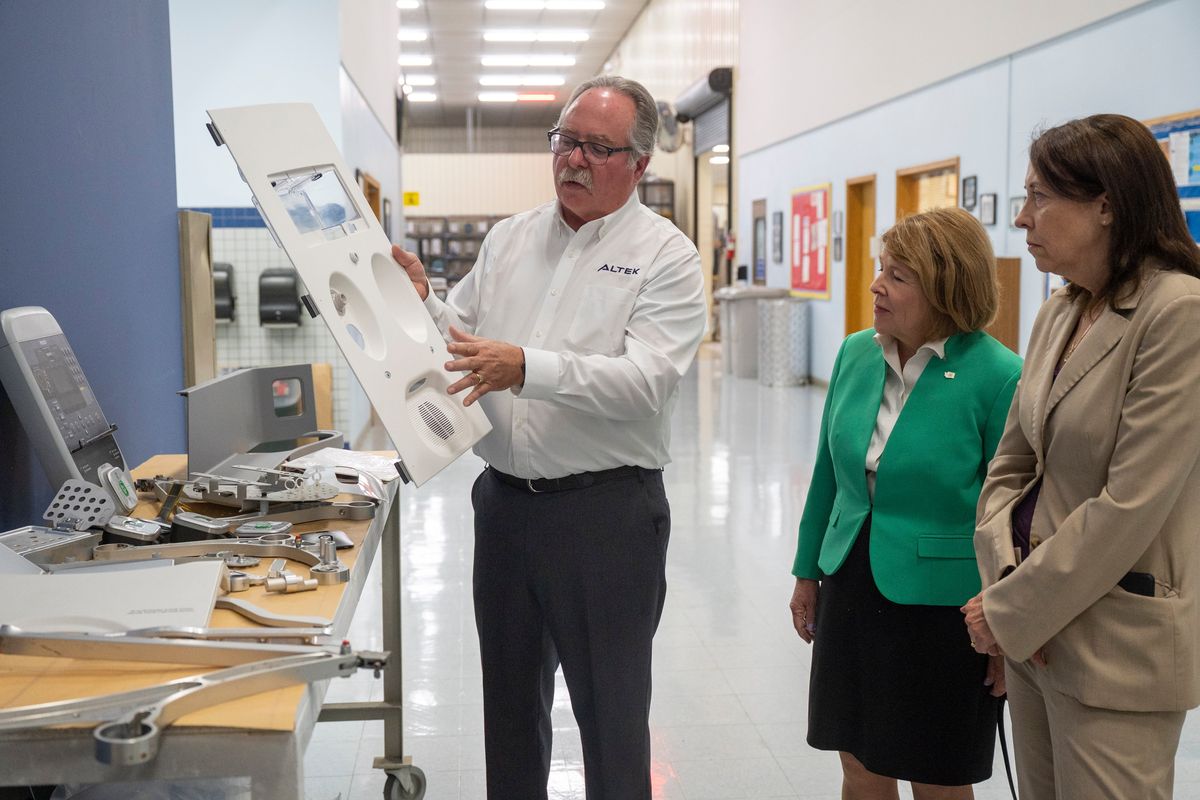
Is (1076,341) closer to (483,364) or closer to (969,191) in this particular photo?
(483,364)

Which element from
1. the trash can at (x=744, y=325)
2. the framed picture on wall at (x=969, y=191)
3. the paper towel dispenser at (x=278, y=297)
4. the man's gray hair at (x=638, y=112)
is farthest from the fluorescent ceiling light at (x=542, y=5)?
the man's gray hair at (x=638, y=112)

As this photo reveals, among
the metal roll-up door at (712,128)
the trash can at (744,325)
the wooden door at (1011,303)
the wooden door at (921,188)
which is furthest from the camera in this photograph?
the metal roll-up door at (712,128)

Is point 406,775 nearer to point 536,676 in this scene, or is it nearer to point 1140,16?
point 536,676

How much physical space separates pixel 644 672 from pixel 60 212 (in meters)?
1.65

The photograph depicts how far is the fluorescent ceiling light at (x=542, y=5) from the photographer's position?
52.2ft

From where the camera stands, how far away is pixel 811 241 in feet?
37.8

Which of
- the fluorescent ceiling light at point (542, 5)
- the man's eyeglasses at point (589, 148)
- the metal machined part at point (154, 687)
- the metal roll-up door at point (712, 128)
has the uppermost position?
the fluorescent ceiling light at point (542, 5)

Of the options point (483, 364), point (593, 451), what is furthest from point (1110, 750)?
point (483, 364)

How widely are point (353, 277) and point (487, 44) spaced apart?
18100 millimetres

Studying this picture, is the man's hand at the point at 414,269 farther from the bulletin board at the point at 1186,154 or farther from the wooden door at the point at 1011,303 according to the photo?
the wooden door at the point at 1011,303

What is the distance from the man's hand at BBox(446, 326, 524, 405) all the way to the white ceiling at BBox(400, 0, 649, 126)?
49.9 ft

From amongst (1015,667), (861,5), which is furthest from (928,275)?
(861,5)

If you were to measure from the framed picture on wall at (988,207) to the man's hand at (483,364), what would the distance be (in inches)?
242

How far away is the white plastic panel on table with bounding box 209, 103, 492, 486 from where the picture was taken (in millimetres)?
1789
